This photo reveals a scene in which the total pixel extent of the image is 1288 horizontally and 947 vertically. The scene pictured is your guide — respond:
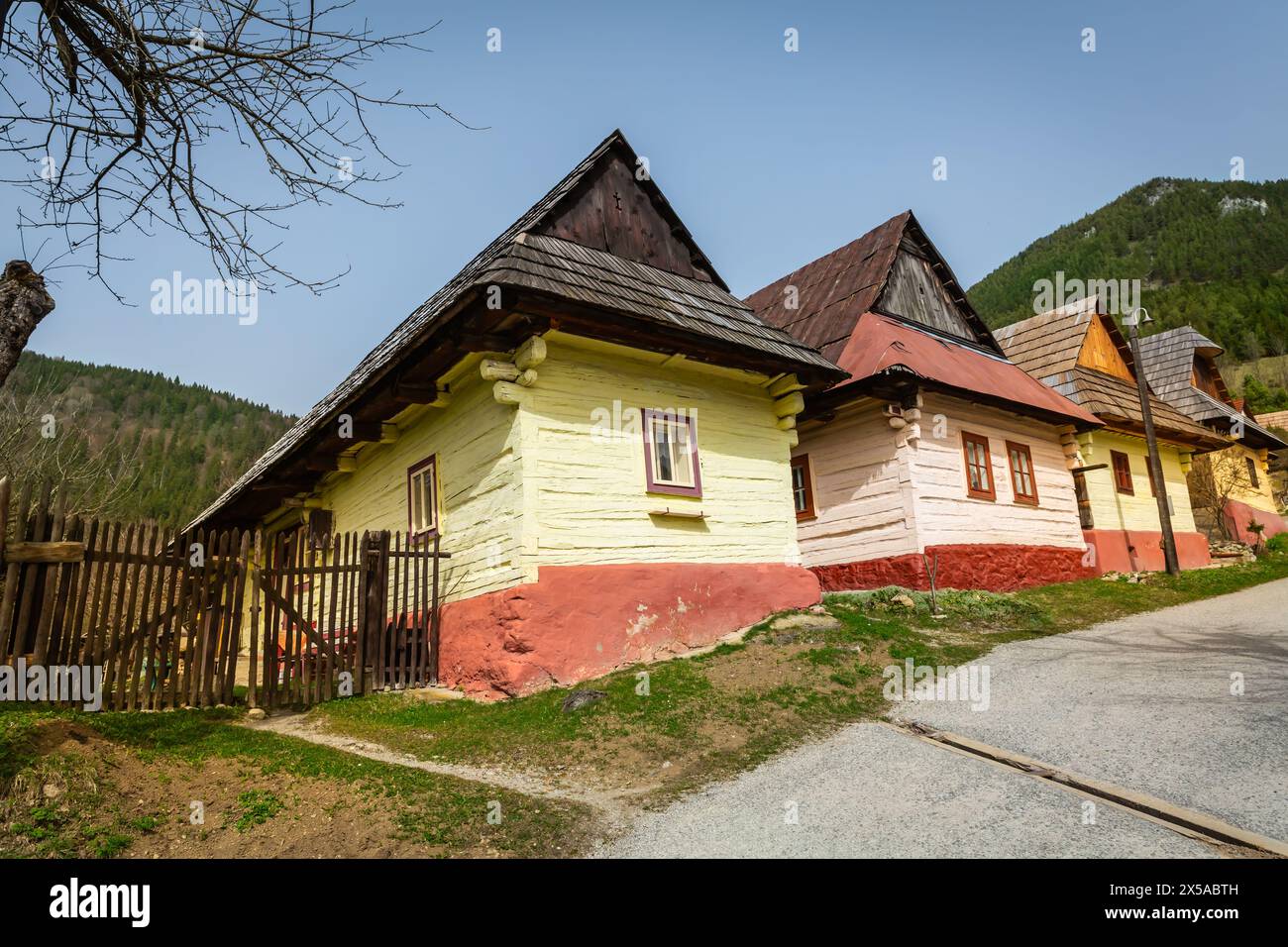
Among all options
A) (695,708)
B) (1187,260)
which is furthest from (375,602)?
(1187,260)

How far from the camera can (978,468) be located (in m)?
14.9

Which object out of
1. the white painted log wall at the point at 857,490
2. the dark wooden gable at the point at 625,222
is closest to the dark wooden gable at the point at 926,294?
A: the white painted log wall at the point at 857,490

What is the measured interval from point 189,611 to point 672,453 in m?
5.97

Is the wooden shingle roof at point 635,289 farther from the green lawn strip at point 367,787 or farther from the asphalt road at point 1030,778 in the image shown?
the asphalt road at point 1030,778

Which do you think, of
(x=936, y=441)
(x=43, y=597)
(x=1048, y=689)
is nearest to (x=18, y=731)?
(x=43, y=597)

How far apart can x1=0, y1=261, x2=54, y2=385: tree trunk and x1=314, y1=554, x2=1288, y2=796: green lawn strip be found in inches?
171

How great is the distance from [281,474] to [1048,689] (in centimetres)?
1186

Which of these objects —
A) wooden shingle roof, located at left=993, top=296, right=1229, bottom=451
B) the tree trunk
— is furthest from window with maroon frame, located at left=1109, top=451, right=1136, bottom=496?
the tree trunk

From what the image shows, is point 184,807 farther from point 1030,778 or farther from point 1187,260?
point 1187,260

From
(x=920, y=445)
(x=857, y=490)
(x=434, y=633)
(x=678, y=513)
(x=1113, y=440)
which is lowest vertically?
(x=434, y=633)

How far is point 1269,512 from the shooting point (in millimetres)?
27891

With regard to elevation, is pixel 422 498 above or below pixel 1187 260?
below

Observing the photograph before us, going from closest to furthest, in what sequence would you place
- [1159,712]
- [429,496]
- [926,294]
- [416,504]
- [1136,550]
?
[1159,712] < [429,496] < [416,504] < [926,294] < [1136,550]
